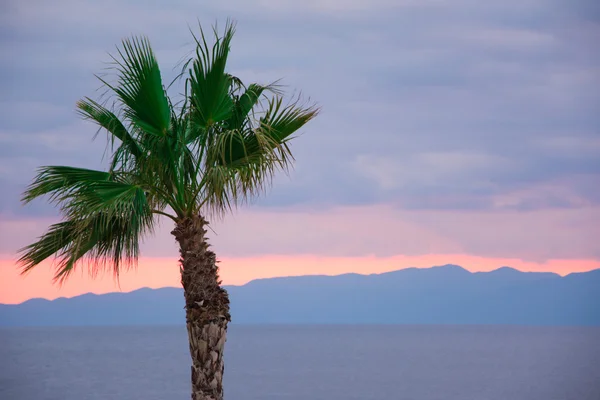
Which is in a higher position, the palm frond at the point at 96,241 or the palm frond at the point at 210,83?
the palm frond at the point at 210,83

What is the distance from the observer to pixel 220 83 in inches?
522

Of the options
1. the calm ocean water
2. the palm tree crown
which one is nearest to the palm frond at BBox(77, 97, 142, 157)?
the palm tree crown

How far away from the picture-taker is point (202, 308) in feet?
43.3

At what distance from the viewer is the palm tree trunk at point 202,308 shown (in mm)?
13172

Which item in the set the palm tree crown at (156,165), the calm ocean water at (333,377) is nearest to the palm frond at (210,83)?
the palm tree crown at (156,165)

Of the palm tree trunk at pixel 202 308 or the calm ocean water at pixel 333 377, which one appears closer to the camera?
the palm tree trunk at pixel 202 308

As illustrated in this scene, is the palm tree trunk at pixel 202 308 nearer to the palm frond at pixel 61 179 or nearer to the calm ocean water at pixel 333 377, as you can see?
the palm frond at pixel 61 179

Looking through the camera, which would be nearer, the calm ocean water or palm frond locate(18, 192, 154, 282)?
palm frond locate(18, 192, 154, 282)

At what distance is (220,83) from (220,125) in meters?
0.83

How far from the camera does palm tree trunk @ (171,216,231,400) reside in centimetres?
1317

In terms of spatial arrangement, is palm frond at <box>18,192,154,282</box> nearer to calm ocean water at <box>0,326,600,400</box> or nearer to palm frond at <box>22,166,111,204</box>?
palm frond at <box>22,166,111,204</box>

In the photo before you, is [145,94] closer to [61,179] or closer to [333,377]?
[61,179]

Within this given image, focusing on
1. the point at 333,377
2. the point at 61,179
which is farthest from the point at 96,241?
the point at 333,377

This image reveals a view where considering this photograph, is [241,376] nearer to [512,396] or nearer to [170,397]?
[170,397]
